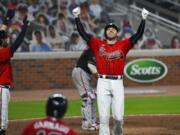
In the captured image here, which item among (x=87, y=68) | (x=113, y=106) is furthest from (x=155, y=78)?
(x=113, y=106)

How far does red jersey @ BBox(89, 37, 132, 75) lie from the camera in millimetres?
10219

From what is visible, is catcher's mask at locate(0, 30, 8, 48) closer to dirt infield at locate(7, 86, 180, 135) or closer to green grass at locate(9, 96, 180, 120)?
dirt infield at locate(7, 86, 180, 135)

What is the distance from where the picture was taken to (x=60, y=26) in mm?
23141

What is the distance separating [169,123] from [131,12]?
1283 cm

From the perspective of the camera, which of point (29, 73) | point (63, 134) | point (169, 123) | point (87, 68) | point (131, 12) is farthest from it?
point (131, 12)

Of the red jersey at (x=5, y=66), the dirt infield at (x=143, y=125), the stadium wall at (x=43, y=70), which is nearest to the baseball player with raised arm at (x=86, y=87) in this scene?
the dirt infield at (x=143, y=125)

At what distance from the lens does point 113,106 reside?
1021 centimetres

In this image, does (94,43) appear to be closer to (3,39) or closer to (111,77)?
(111,77)

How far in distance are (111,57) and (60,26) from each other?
1307cm

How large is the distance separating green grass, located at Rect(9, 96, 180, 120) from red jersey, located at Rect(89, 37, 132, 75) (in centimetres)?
463

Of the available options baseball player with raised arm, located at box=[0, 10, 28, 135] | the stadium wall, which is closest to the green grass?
the stadium wall

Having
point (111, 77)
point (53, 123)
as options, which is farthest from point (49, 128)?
point (111, 77)

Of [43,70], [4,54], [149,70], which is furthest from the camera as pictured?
[149,70]

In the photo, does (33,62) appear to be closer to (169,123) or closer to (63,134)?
(169,123)
